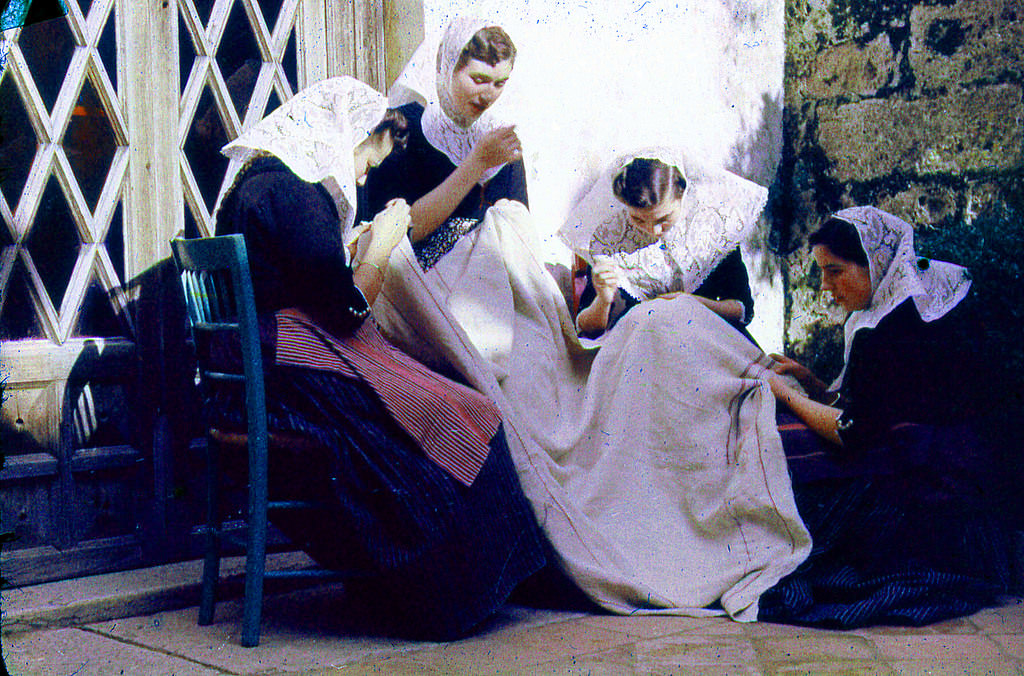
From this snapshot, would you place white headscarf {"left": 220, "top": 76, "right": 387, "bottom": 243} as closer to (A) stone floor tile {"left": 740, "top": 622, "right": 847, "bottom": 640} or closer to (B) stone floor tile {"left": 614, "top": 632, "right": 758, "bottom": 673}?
(B) stone floor tile {"left": 614, "top": 632, "right": 758, "bottom": 673}

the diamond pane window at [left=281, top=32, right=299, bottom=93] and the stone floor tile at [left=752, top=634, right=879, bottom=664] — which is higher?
the diamond pane window at [left=281, top=32, right=299, bottom=93]

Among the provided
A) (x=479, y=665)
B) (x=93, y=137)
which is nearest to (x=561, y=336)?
(x=479, y=665)

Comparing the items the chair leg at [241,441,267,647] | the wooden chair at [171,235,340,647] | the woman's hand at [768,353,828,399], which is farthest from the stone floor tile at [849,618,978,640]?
the chair leg at [241,441,267,647]

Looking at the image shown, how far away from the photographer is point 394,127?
3.23 metres

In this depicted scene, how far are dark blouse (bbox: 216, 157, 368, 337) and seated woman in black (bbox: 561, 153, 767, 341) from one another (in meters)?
1.37

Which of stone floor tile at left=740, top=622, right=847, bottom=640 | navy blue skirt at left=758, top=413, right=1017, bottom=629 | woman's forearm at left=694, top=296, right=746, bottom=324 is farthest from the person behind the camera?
woman's forearm at left=694, top=296, right=746, bottom=324

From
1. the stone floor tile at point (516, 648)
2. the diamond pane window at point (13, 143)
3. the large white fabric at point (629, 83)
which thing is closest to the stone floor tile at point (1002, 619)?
the stone floor tile at point (516, 648)

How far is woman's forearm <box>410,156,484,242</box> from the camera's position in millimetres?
3498

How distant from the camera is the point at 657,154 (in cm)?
380

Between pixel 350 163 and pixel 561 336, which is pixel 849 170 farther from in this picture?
pixel 350 163

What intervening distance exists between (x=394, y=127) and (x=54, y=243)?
116 centimetres

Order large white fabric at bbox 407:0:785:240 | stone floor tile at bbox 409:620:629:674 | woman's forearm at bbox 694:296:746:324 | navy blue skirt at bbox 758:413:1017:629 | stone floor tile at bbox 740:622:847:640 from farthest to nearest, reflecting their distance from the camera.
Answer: large white fabric at bbox 407:0:785:240
woman's forearm at bbox 694:296:746:324
navy blue skirt at bbox 758:413:1017:629
stone floor tile at bbox 740:622:847:640
stone floor tile at bbox 409:620:629:674

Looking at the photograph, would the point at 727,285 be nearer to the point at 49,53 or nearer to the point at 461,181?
the point at 461,181

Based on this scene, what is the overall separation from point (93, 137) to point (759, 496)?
2.49 meters
